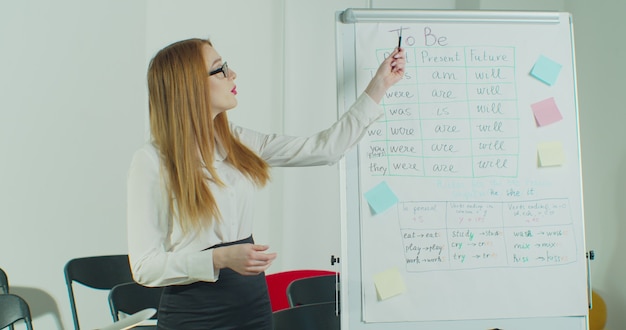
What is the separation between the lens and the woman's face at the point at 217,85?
171cm

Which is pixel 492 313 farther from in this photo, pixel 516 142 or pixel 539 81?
pixel 539 81

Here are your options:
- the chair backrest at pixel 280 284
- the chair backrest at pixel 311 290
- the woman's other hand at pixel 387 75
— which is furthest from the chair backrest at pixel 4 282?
the woman's other hand at pixel 387 75

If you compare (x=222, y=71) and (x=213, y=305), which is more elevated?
(x=222, y=71)

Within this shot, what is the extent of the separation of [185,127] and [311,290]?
3.58 feet

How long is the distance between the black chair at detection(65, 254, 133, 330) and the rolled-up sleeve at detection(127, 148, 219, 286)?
1.29m

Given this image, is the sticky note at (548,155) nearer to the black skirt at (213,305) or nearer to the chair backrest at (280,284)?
the black skirt at (213,305)

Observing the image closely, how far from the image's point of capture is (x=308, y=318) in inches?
78.3

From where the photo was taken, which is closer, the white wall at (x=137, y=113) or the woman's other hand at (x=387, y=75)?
the woman's other hand at (x=387, y=75)

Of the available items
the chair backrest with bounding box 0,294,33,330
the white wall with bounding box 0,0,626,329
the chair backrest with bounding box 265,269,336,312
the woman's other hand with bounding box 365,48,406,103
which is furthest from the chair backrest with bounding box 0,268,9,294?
the woman's other hand with bounding box 365,48,406,103

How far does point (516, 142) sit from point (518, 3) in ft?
6.91

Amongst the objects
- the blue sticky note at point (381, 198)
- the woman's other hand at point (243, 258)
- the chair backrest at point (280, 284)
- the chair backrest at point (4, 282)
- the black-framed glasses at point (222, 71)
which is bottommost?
the chair backrest at point (280, 284)

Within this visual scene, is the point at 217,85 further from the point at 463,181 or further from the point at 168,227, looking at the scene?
the point at 463,181

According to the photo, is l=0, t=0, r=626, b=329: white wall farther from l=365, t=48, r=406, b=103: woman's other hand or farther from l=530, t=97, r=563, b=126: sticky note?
l=365, t=48, r=406, b=103: woman's other hand

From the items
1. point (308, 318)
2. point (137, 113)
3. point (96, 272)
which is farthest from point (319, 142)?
point (137, 113)
